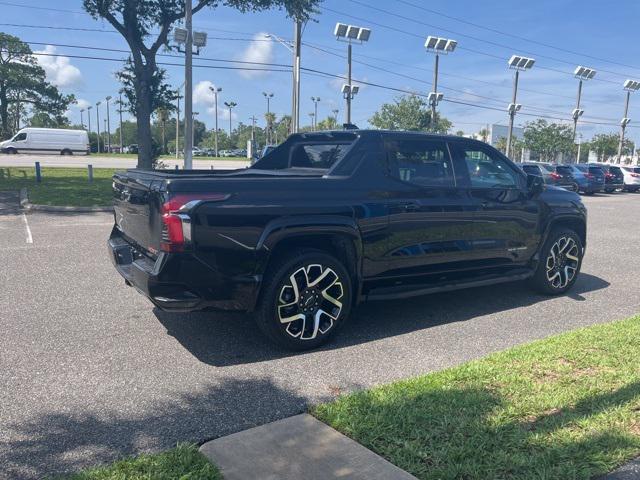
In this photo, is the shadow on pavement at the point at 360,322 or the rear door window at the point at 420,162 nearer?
the shadow on pavement at the point at 360,322

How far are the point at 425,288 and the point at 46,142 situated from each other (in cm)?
5264

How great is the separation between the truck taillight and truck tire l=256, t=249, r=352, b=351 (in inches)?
29.6

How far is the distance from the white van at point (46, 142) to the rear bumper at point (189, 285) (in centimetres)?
5208

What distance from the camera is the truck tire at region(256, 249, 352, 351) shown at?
172 inches

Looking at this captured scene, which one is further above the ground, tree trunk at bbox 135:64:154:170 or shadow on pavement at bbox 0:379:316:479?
tree trunk at bbox 135:64:154:170

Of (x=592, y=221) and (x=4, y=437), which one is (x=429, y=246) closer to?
(x=4, y=437)

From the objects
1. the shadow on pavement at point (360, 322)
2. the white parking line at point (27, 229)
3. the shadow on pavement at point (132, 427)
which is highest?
the white parking line at point (27, 229)

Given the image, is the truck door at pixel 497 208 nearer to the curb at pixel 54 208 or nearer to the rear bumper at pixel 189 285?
the rear bumper at pixel 189 285

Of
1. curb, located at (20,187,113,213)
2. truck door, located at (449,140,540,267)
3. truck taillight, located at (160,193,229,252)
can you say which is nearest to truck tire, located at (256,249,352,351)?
truck taillight, located at (160,193,229,252)

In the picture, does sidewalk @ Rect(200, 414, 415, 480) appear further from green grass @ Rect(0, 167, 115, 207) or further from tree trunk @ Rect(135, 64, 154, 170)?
tree trunk @ Rect(135, 64, 154, 170)

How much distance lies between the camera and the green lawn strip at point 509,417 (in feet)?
9.38

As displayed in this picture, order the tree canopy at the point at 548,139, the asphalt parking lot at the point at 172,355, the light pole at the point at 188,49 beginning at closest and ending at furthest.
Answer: the asphalt parking lot at the point at 172,355
the light pole at the point at 188,49
the tree canopy at the point at 548,139

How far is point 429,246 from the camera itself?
17.3ft

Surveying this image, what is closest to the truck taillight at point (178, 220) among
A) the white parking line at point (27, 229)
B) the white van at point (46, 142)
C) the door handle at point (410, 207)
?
the door handle at point (410, 207)
